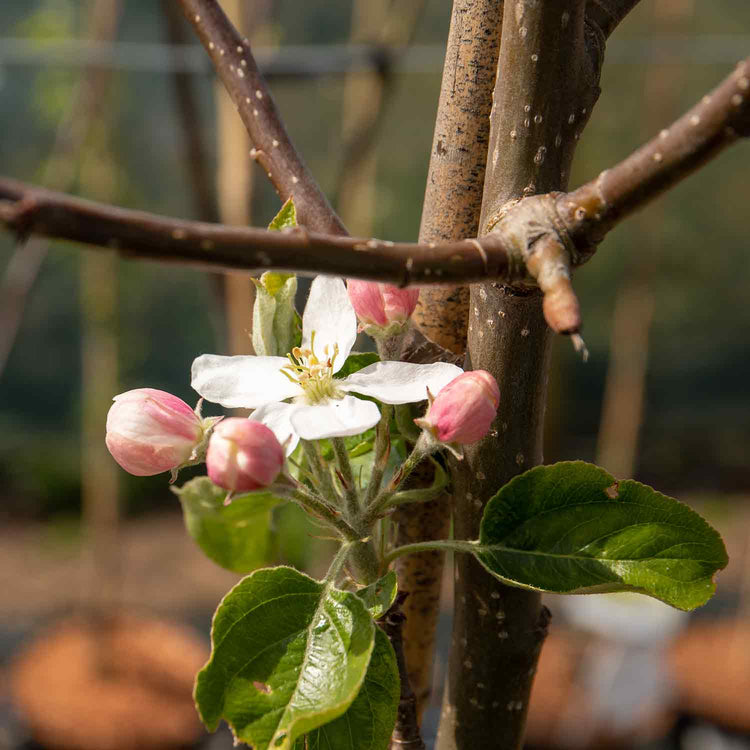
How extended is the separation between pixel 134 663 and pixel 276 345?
191cm

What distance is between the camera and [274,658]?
0.35 metres

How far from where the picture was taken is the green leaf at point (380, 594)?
13.8 inches

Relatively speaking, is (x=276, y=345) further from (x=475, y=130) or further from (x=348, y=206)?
(x=348, y=206)

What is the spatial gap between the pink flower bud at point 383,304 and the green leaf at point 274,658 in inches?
4.6

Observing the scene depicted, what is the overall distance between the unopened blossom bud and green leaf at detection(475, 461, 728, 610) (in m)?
0.09

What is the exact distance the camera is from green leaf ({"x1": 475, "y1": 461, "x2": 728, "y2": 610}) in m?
0.35

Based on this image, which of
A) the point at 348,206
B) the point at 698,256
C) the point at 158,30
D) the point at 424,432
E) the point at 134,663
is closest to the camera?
the point at 424,432

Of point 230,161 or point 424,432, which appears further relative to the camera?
point 230,161

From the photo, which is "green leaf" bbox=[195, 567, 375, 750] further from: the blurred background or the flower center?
→ the blurred background

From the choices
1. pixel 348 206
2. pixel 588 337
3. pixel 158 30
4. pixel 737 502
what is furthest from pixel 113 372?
pixel 737 502

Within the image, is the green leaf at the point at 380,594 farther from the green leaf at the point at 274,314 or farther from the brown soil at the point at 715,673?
the brown soil at the point at 715,673

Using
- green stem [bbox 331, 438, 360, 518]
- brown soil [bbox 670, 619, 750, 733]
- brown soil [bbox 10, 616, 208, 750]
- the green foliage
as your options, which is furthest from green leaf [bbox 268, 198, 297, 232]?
brown soil [bbox 670, 619, 750, 733]

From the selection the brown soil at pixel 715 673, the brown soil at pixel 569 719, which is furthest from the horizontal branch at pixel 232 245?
the brown soil at pixel 715 673

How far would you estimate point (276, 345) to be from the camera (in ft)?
1.33
